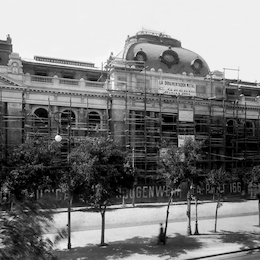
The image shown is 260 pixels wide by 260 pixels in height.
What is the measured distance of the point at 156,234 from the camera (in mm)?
21688

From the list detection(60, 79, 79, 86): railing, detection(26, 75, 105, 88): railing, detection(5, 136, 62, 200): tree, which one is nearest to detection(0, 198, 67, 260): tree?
detection(5, 136, 62, 200): tree

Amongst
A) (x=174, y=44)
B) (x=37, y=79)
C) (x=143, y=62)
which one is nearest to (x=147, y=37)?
(x=174, y=44)

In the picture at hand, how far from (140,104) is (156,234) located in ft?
57.8

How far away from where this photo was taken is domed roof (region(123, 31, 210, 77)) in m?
38.7

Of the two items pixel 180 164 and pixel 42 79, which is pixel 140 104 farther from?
pixel 180 164

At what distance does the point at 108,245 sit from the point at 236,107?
2778 centimetres

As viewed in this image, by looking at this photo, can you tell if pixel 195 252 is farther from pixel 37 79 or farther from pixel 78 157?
pixel 37 79

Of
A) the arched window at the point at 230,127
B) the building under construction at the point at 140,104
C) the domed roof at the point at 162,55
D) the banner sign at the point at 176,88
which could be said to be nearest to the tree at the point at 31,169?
the building under construction at the point at 140,104

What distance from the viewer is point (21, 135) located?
1223 inches

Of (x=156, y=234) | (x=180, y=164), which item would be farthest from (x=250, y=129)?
(x=156, y=234)

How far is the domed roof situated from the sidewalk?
18610 millimetres

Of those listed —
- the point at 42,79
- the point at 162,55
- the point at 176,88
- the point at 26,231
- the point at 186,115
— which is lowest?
the point at 26,231

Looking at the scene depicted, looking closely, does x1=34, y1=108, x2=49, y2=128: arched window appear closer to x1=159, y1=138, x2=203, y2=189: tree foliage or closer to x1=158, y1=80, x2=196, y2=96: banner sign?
x1=158, y1=80, x2=196, y2=96: banner sign

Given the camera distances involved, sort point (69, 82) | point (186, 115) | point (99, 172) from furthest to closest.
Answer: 1. point (186, 115)
2. point (69, 82)
3. point (99, 172)
